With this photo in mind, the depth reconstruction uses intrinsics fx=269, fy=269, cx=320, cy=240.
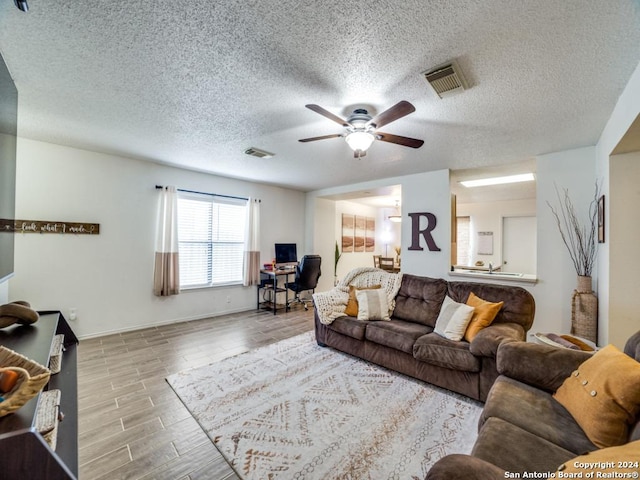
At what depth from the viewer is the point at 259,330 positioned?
13.5 ft

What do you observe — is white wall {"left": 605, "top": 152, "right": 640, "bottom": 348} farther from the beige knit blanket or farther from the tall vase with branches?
the beige knit blanket

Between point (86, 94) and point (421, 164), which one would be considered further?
point (421, 164)

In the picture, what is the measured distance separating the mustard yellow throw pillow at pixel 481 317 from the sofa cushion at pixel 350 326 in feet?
3.39

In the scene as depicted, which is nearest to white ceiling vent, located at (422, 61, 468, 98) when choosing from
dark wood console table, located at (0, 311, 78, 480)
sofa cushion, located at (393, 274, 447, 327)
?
sofa cushion, located at (393, 274, 447, 327)

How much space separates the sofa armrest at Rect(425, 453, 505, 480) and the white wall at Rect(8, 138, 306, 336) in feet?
14.3

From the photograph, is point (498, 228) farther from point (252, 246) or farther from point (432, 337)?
point (252, 246)

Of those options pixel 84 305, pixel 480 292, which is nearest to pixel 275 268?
pixel 84 305

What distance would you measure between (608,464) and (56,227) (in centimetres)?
496

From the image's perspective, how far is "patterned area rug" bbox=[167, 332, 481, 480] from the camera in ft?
5.41

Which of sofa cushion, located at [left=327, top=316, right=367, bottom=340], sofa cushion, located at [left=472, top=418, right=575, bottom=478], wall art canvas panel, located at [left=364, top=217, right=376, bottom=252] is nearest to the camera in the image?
sofa cushion, located at [left=472, top=418, right=575, bottom=478]

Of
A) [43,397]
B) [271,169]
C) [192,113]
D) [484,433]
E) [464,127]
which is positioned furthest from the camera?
[271,169]

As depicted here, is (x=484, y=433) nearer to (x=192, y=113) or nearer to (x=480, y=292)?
(x=480, y=292)

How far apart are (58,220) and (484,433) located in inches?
188

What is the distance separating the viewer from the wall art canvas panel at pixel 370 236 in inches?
326
